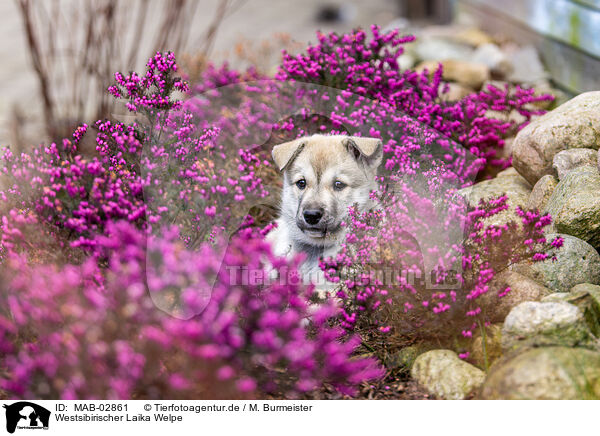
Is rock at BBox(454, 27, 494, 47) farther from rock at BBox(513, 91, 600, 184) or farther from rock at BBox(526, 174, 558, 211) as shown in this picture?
rock at BBox(526, 174, 558, 211)

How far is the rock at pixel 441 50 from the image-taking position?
6277 millimetres

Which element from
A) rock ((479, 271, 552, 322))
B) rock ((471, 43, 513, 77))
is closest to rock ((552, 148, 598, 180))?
rock ((479, 271, 552, 322))

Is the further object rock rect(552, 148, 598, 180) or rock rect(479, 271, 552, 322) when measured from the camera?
rock rect(552, 148, 598, 180)

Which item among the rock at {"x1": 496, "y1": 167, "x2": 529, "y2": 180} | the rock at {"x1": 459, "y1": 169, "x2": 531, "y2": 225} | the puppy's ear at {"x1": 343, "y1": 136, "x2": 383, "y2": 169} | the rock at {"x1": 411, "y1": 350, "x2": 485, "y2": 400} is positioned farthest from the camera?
the rock at {"x1": 496, "y1": 167, "x2": 529, "y2": 180}

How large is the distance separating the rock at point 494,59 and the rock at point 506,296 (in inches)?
141

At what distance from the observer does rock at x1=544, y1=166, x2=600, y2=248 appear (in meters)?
3.02

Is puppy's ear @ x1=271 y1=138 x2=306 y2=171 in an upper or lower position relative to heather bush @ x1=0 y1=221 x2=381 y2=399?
upper

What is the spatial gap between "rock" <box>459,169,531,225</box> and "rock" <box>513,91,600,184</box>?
0.32 ft

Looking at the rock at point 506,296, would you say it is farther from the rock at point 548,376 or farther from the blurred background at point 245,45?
the blurred background at point 245,45

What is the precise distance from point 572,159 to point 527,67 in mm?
2708

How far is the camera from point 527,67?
18.8ft

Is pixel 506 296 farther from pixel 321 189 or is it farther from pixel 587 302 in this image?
pixel 321 189

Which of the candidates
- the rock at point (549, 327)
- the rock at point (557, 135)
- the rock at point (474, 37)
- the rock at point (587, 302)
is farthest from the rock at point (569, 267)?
the rock at point (474, 37)
